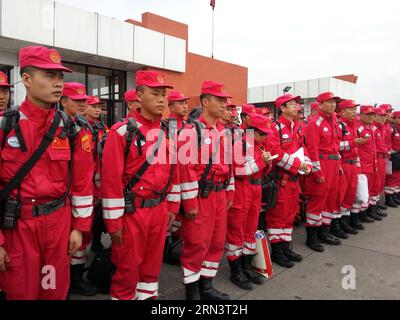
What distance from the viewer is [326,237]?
17.1ft

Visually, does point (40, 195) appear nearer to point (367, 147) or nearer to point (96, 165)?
point (96, 165)

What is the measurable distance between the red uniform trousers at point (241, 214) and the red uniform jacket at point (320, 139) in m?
1.43

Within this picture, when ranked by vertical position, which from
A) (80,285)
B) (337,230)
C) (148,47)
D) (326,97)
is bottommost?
(80,285)

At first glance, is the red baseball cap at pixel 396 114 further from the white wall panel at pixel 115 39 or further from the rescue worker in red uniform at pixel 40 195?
the white wall panel at pixel 115 39

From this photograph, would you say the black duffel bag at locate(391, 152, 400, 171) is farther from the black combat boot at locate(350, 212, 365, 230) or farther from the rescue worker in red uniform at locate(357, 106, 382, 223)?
the black combat boot at locate(350, 212, 365, 230)

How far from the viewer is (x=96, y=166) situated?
4.05 meters

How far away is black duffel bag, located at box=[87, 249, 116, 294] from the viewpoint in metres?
3.52

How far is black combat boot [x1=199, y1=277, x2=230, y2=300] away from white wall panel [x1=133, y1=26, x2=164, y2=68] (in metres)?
10.6

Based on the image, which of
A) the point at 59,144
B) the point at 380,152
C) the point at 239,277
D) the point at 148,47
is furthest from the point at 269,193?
the point at 148,47

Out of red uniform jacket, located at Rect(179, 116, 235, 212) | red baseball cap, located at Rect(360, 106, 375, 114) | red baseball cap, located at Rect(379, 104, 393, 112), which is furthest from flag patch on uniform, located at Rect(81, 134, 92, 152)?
red baseball cap, located at Rect(379, 104, 393, 112)

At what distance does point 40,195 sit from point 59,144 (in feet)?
1.21
